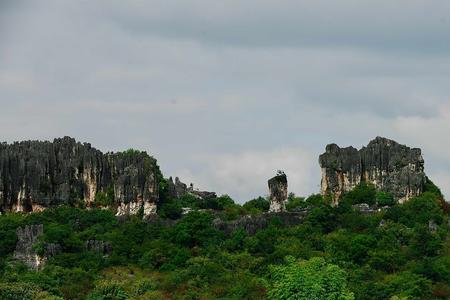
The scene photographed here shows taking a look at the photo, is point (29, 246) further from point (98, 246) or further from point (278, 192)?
point (278, 192)

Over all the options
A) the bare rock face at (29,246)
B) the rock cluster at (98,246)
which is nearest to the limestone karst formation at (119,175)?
the rock cluster at (98,246)

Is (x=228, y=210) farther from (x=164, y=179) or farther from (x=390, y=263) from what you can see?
(x=390, y=263)

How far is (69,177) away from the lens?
100 metres

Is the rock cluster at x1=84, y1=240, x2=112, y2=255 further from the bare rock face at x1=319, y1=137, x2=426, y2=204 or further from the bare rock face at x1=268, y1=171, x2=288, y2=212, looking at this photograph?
the bare rock face at x1=319, y1=137, x2=426, y2=204

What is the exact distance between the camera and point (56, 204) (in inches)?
3922

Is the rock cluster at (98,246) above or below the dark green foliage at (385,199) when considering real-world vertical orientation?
below

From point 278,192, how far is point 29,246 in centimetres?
1915

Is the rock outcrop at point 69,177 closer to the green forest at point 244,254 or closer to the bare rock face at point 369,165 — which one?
the green forest at point 244,254

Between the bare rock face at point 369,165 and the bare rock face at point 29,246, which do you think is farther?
the bare rock face at point 369,165

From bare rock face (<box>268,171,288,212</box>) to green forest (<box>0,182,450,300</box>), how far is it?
2.43 ft

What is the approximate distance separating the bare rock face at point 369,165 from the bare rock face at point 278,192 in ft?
8.70

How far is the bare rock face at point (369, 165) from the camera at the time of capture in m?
99.6

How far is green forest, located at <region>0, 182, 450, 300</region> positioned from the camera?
77.8m

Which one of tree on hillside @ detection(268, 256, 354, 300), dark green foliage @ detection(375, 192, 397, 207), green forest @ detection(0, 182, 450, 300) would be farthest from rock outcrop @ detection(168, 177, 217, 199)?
tree on hillside @ detection(268, 256, 354, 300)
